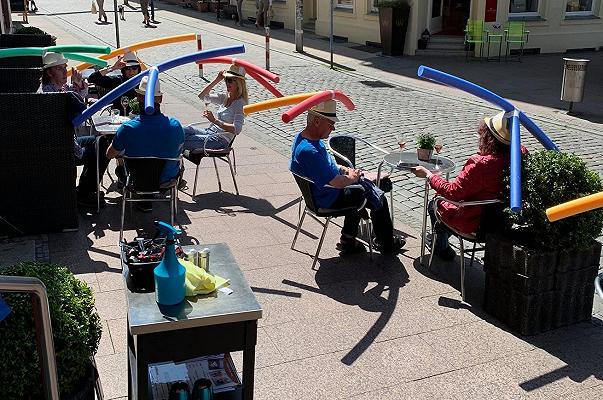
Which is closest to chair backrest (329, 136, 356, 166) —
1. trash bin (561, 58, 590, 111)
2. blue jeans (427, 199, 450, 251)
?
blue jeans (427, 199, 450, 251)

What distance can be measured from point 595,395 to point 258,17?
2494 cm

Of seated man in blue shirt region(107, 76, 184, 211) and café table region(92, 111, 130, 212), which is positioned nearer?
seated man in blue shirt region(107, 76, 184, 211)

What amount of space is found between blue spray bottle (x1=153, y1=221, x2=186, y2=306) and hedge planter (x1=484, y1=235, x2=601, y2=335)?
2.63 m

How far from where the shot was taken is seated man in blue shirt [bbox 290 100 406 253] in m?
5.92

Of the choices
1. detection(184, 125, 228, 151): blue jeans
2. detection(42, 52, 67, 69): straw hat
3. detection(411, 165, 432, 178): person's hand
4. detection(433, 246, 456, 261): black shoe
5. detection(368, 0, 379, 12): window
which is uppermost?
detection(368, 0, 379, 12): window

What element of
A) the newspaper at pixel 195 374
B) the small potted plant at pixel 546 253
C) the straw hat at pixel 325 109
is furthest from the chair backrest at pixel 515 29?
the newspaper at pixel 195 374

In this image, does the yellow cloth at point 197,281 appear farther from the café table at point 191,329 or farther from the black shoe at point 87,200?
the black shoe at point 87,200

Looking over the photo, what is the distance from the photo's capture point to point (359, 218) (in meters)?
6.39

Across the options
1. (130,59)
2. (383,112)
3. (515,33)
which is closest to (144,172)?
(130,59)

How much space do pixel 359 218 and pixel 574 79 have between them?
26.7 ft

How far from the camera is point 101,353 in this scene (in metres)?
4.69

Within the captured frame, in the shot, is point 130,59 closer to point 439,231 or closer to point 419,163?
point 419,163

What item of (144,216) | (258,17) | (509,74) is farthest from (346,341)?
(258,17)

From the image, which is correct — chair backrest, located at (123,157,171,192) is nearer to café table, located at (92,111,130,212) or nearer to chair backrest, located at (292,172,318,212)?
café table, located at (92,111,130,212)
